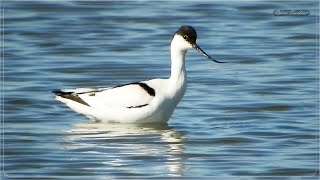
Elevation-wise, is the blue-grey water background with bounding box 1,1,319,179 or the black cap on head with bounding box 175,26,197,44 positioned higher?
the black cap on head with bounding box 175,26,197,44

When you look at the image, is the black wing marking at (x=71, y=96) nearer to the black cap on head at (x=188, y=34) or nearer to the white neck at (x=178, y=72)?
the white neck at (x=178, y=72)

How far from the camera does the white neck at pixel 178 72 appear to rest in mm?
12977

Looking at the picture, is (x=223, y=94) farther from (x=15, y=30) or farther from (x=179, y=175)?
(x=15, y=30)

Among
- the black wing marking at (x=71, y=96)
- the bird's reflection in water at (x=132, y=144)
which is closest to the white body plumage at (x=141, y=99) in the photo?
the black wing marking at (x=71, y=96)

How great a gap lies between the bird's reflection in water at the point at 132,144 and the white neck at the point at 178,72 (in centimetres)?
38

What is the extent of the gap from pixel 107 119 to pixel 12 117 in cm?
122

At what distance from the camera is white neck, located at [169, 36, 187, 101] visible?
42.6ft

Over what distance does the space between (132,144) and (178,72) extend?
4.33 ft

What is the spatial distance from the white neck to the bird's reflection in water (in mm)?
383

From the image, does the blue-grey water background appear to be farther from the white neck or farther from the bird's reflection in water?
the white neck

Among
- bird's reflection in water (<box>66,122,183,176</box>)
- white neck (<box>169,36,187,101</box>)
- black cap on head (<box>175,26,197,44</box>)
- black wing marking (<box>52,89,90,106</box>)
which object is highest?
black cap on head (<box>175,26,197,44</box>)

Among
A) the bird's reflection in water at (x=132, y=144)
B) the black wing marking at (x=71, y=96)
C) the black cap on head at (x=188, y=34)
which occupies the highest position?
the black cap on head at (x=188, y=34)

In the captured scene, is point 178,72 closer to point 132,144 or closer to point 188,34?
point 188,34

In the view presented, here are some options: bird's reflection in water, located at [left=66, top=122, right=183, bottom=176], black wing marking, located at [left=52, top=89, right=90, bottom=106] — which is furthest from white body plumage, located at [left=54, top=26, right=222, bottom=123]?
bird's reflection in water, located at [left=66, top=122, right=183, bottom=176]
